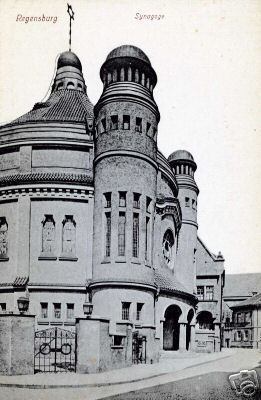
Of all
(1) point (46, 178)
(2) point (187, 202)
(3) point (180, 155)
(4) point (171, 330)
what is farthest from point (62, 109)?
(4) point (171, 330)

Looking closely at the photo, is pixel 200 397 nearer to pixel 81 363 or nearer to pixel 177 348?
pixel 81 363

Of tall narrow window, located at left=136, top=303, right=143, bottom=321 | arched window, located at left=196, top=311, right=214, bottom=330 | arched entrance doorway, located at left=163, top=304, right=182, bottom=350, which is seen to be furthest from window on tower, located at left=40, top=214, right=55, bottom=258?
arched window, located at left=196, top=311, right=214, bottom=330

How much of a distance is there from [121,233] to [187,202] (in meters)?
16.8

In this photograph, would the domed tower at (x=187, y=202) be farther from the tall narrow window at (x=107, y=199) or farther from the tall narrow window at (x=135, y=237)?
the tall narrow window at (x=107, y=199)

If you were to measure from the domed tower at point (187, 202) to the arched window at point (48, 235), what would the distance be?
599 inches

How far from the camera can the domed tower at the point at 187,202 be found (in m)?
43.0

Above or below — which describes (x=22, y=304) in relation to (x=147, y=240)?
below

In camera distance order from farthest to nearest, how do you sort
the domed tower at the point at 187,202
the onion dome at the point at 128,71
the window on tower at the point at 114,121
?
the domed tower at the point at 187,202, the window on tower at the point at 114,121, the onion dome at the point at 128,71

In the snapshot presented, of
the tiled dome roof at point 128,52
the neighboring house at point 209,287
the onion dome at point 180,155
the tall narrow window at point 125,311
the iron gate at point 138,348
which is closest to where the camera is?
the iron gate at point 138,348

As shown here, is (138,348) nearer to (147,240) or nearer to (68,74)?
(147,240)

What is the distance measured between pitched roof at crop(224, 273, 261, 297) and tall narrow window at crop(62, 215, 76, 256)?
2304 inches

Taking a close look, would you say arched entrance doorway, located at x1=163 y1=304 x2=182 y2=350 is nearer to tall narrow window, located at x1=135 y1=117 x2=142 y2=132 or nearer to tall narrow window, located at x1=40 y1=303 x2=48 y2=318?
tall narrow window, located at x1=40 y1=303 x2=48 y2=318

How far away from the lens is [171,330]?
36.4 metres

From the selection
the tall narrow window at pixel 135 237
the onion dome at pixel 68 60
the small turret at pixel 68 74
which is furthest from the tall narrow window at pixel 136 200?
the onion dome at pixel 68 60
